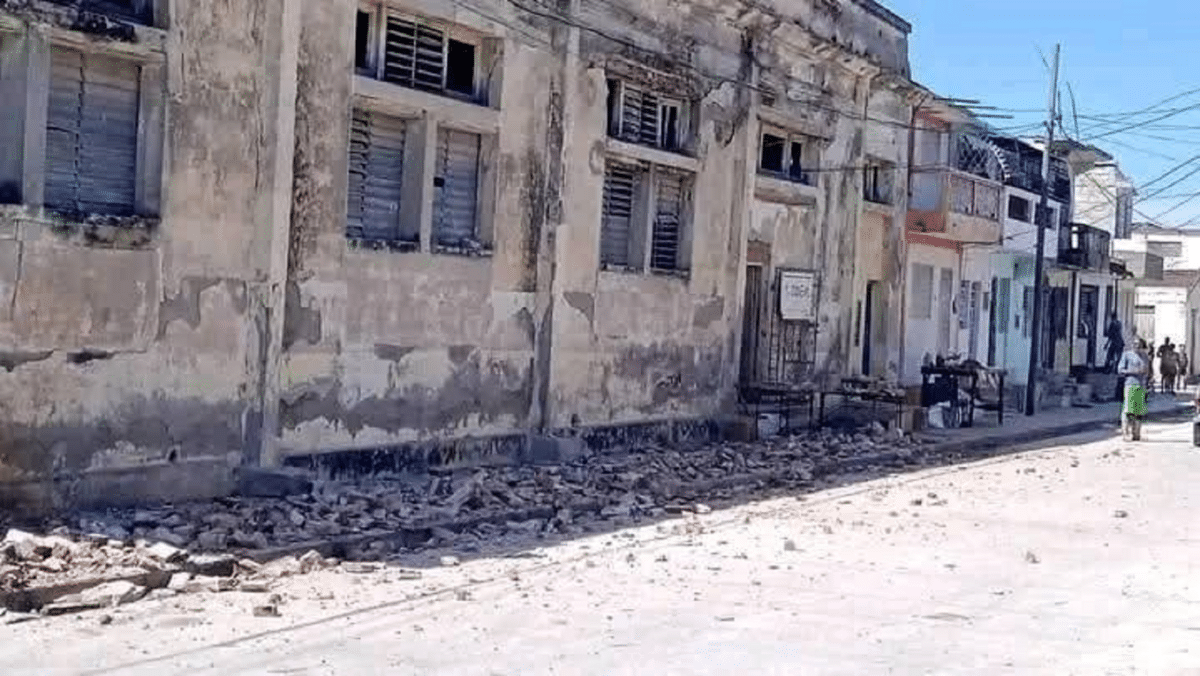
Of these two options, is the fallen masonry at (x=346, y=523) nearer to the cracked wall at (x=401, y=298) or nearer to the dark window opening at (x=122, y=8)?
the cracked wall at (x=401, y=298)

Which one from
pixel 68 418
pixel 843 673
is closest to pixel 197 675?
pixel 843 673

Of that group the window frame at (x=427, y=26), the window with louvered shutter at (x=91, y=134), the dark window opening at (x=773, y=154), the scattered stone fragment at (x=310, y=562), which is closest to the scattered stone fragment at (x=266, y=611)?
the scattered stone fragment at (x=310, y=562)

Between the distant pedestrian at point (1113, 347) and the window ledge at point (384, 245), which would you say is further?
the distant pedestrian at point (1113, 347)

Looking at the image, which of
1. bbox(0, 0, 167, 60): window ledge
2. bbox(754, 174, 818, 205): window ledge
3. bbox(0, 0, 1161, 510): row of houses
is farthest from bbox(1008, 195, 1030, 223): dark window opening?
bbox(0, 0, 167, 60): window ledge

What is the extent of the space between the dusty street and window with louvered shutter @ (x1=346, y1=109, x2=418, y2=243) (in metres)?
3.95

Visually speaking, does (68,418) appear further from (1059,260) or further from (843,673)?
(1059,260)

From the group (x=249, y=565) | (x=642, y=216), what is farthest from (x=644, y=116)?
(x=249, y=565)

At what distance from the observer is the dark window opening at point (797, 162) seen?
2512cm

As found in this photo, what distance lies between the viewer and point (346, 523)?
40.7 ft

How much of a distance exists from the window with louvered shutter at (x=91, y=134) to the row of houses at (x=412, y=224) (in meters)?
0.02

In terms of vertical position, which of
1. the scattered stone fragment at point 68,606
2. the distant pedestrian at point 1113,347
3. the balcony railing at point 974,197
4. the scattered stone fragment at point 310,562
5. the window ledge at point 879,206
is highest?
the balcony railing at point 974,197

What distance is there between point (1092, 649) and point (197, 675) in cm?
518

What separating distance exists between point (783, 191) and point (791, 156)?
1.18 m

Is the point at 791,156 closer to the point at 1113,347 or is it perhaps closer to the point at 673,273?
the point at 673,273
